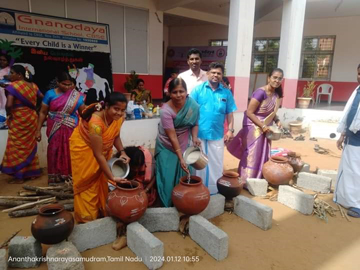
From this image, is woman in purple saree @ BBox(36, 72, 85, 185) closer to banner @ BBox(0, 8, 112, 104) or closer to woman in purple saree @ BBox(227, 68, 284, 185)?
woman in purple saree @ BBox(227, 68, 284, 185)

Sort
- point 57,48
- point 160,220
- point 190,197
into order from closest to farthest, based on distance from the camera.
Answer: point 190,197 → point 160,220 → point 57,48

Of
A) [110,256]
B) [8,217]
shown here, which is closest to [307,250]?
[110,256]

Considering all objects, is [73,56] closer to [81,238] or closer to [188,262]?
[81,238]

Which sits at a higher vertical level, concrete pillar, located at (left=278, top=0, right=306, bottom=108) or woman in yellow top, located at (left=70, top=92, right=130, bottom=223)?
concrete pillar, located at (left=278, top=0, right=306, bottom=108)

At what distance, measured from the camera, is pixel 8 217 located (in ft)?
10.3

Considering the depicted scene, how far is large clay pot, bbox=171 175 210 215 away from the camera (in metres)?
2.70

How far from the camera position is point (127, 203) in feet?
8.20

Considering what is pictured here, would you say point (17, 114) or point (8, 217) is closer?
point (8, 217)

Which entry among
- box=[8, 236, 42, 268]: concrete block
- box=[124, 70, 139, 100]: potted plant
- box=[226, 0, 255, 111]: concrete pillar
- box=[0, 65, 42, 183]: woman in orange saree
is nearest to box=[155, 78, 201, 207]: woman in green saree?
box=[8, 236, 42, 268]: concrete block

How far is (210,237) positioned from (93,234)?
1.08 m

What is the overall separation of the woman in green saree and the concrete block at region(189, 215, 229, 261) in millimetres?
518

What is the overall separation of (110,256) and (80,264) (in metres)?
0.36

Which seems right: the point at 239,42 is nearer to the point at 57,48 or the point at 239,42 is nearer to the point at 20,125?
the point at 57,48

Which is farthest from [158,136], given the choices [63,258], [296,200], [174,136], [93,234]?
[296,200]
